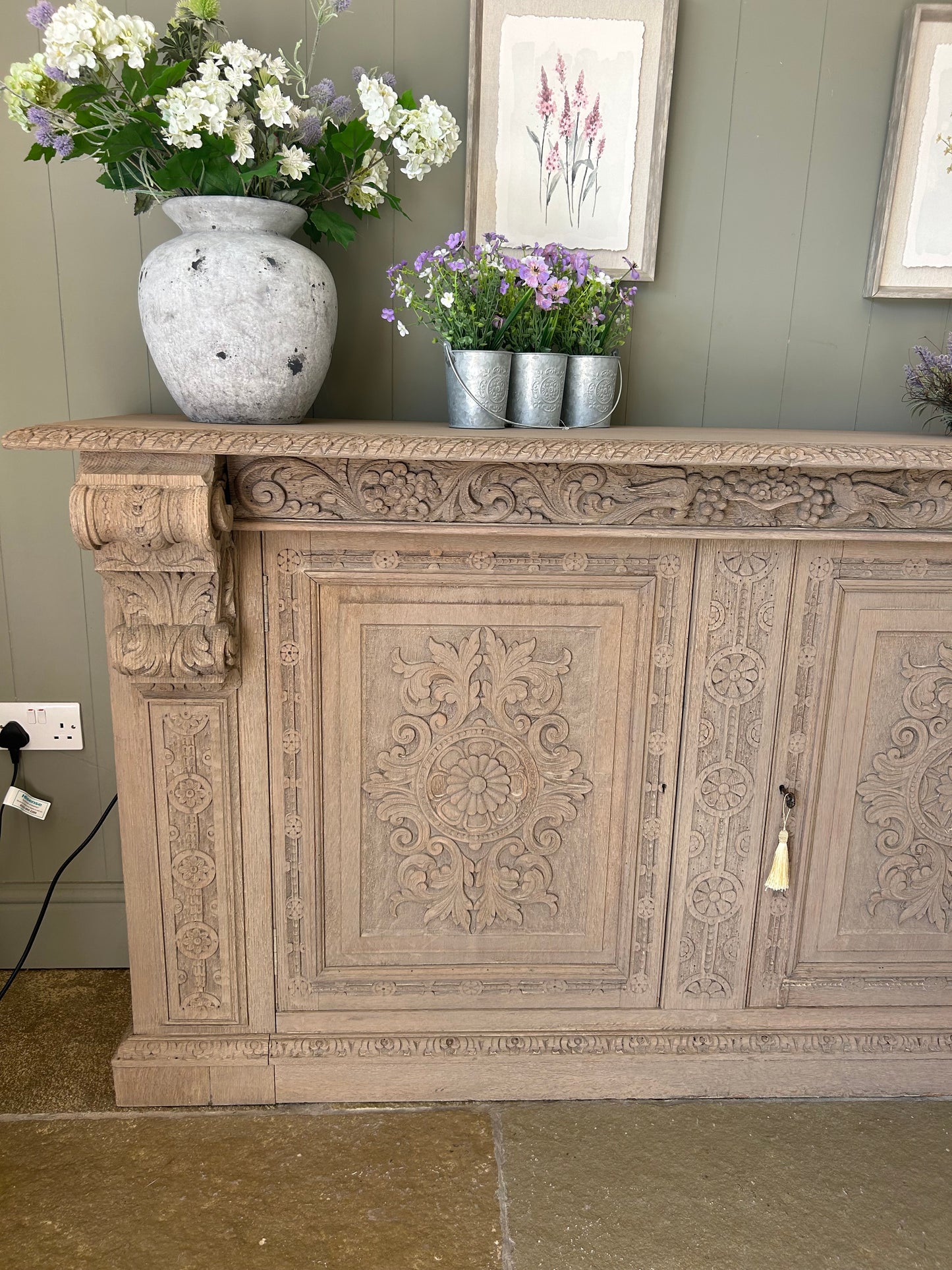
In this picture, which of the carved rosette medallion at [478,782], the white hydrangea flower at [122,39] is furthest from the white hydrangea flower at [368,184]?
the carved rosette medallion at [478,782]

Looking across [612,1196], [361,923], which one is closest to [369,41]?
[361,923]

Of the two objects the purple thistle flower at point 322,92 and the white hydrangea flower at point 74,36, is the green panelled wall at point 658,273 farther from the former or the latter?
the white hydrangea flower at point 74,36

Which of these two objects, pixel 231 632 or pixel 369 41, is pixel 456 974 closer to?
pixel 231 632

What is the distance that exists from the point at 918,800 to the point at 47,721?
1.66 m

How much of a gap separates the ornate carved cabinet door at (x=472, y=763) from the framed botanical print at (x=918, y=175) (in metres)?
0.76

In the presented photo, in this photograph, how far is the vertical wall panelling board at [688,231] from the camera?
1.58 metres

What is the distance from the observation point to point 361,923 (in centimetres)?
152

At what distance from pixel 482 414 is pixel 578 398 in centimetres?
17

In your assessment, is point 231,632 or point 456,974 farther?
point 456,974

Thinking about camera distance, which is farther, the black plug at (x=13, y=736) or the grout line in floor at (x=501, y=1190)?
the black plug at (x=13, y=736)

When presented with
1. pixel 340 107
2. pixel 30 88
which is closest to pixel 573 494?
pixel 340 107

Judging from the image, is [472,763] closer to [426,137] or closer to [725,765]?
[725,765]

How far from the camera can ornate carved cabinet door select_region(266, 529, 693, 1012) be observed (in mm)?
1407

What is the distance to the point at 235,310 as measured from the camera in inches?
50.9
